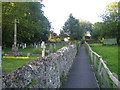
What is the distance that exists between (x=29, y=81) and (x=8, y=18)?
1253 centimetres

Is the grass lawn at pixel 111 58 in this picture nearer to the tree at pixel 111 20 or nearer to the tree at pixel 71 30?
the tree at pixel 111 20

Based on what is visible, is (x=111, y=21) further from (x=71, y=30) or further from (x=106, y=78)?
(x=106, y=78)

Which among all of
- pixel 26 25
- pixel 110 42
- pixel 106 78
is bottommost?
pixel 106 78

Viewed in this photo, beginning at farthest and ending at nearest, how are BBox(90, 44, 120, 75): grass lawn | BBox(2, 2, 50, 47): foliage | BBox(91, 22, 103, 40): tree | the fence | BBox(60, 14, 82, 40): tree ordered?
BBox(60, 14, 82, 40): tree → BBox(91, 22, 103, 40): tree → BBox(2, 2, 50, 47): foliage → BBox(90, 44, 120, 75): grass lawn → the fence

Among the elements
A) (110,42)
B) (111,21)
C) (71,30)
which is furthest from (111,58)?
(71,30)

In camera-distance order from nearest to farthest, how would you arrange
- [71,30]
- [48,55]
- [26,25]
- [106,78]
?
1. [106,78]
2. [48,55]
3. [26,25]
4. [71,30]

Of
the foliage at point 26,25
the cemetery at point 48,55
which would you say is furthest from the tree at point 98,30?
the foliage at point 26,25

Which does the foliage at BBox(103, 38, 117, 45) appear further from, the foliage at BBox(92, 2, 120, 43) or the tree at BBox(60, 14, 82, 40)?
the tree at BBox(60, 14, 82, 40)

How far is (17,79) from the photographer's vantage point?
2.06 m

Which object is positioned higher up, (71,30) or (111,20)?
(111,20)

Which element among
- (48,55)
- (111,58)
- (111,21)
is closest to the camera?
(48,55)

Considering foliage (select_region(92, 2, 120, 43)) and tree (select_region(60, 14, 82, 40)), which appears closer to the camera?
foliage (select_region(92, 2, 120, 43))

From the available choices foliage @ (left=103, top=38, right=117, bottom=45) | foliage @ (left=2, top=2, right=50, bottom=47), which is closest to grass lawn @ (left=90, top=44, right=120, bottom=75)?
foliage @ (left=2, top=2, right=50, bottom=47)

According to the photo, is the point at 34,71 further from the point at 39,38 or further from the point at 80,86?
the point at 39,38
